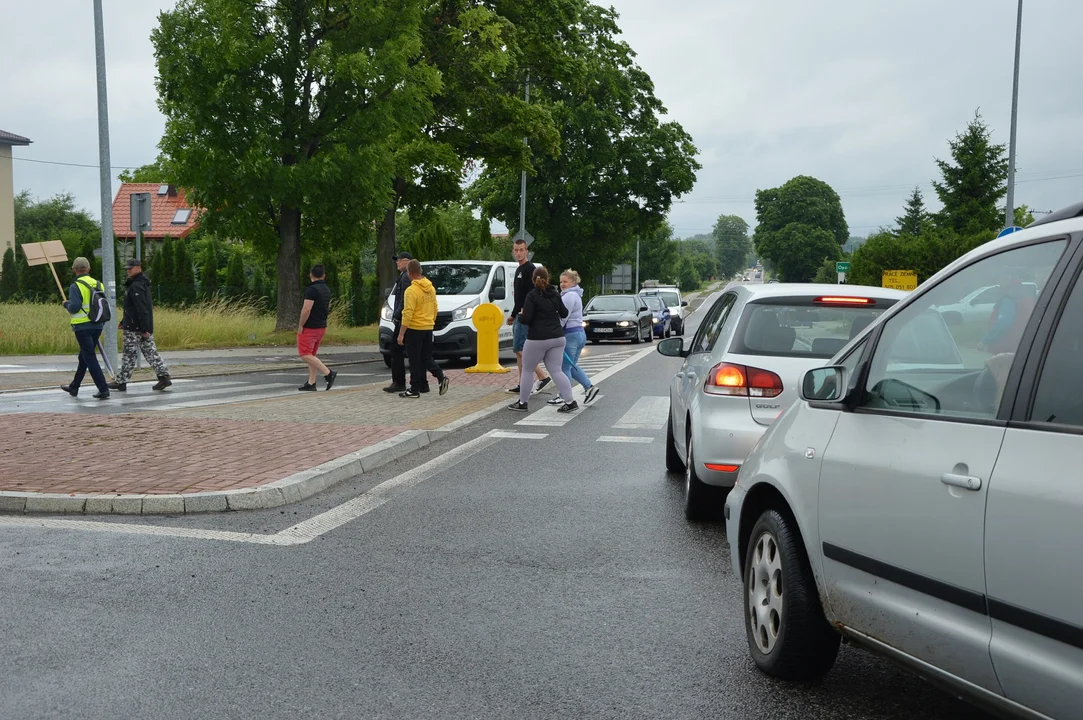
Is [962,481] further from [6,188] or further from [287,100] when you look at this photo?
[6,188]

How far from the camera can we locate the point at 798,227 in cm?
11450

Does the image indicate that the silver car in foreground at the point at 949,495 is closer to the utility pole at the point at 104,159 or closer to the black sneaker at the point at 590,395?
the black sneaker at the point at 590,395

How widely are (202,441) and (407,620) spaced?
5.53 meters

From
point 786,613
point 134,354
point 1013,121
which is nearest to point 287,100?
point 134,354

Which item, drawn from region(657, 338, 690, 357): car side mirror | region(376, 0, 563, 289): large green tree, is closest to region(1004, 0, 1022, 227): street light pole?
region(376, 0, 563, 289): large green tree

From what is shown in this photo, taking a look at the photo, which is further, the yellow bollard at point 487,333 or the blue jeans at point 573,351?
the yellow bollard at point 487,333

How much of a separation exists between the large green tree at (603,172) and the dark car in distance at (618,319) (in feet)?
49.8

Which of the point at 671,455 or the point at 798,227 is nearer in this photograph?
the point at 671,455

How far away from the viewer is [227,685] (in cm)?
388

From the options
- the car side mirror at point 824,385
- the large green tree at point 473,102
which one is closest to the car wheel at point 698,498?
the car side mirror at point 824,385

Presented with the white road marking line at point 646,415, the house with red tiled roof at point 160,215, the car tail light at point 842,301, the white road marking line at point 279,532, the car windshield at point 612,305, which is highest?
the house with red tiled roof at point 160,215

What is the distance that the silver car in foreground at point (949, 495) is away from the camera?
256 centimetres

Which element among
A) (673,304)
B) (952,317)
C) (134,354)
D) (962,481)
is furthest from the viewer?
(673,304)

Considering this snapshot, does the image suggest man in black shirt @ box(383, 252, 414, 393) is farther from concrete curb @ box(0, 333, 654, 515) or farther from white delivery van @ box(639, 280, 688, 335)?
white delivery van @ box(639, 280, 688, 335)
